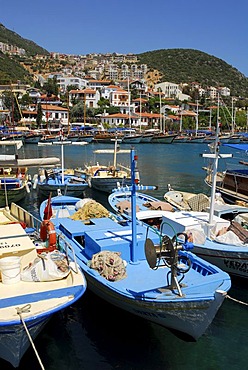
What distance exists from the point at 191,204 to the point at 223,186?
6401 millimetres

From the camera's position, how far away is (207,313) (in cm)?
791

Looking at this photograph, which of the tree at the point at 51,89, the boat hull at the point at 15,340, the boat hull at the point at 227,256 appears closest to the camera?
the boat hull at the point at 15,340

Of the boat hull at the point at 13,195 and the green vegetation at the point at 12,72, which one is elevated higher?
the green vegetation at the point at 12,72

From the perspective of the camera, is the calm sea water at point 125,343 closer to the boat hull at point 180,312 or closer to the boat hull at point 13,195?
the boat hull at point 180,312

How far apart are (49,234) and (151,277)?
3039mm

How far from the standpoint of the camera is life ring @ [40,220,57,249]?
1014cm

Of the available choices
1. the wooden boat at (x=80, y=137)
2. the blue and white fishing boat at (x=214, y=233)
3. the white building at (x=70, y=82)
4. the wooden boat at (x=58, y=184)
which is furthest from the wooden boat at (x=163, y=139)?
the blue and white fishing boat at (x=214, y=233)

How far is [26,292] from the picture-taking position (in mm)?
7691

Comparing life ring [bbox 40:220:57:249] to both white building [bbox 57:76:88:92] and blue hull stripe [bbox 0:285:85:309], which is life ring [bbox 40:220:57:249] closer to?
blue hull stripe [bbox 0:285:85:309]

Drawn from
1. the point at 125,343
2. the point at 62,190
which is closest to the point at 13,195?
the point at 62,190

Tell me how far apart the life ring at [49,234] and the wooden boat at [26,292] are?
0.48m

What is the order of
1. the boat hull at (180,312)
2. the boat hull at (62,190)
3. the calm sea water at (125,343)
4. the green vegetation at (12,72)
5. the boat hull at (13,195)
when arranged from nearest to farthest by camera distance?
the boat hull at (180,312), the calm sea water at (125,343), the boat hull at (13,195), the boat hull at (62,190), the green vegetation at (12,72)

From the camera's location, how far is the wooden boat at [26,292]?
712 centimetres

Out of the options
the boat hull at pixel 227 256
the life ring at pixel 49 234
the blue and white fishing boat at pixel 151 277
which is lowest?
the boat hull at pixel 227 256
